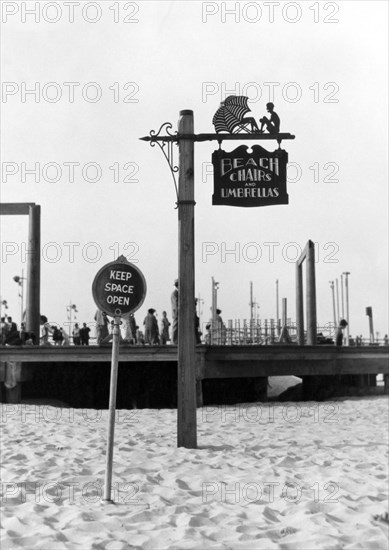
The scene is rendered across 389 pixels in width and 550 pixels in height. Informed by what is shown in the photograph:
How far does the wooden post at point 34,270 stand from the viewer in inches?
872

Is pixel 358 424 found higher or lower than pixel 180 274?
lower

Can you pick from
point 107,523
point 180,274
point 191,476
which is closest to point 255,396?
point 180,274

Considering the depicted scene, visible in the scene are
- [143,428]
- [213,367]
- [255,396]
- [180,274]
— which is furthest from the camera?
[255,396]

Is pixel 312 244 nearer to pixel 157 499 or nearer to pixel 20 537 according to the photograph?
pixel 157 499

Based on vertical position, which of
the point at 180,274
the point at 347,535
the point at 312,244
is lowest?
the point at 347,535

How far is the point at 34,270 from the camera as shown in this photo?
22266 millimetres

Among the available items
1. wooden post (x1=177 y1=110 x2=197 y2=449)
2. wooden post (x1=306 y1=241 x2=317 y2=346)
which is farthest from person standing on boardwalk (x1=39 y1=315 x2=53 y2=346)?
wooden post (x1=177 y1=110 x2=197 y2=449)

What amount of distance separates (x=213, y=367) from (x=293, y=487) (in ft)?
34.2

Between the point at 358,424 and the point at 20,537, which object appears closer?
the point at 20,537

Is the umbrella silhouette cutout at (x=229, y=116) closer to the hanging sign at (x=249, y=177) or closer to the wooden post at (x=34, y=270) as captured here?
the hanging sign at (x=249, y=177)

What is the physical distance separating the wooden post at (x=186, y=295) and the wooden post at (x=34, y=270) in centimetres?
1123

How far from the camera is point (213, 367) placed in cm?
1897

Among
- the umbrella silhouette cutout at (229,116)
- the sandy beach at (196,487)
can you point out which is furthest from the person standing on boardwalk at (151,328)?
the umbrella silhouette cutout at (229,116)

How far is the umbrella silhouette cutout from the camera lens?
1128 centimetres
